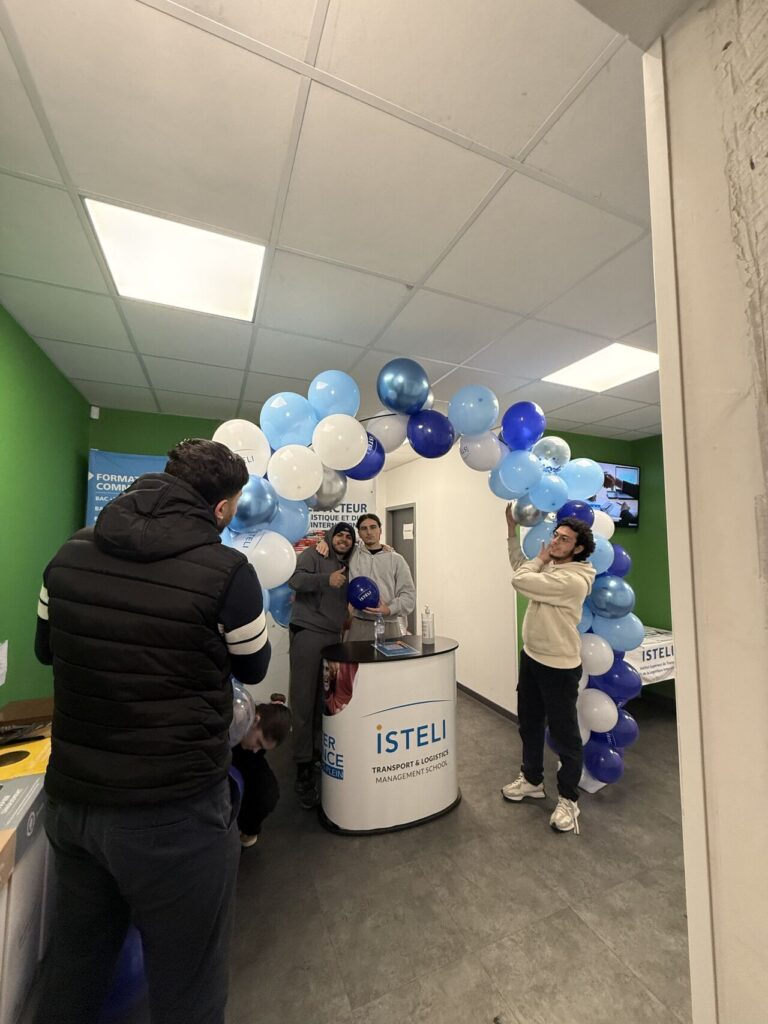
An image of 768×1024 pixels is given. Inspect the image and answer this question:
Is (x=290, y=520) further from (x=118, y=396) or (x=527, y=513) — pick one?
(x=118, y=396)

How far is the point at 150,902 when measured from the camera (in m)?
0.92

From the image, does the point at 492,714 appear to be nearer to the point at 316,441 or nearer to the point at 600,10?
the point at 316,441

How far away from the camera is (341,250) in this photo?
176 centimetres

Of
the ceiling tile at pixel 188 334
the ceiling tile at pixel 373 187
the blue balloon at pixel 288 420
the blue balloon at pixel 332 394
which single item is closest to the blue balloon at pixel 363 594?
the blue balloon at pixel 288 420

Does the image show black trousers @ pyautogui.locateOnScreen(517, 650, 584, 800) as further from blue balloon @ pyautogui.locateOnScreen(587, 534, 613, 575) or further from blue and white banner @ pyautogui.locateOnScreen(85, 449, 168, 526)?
blue and white banner @ pyautogui.locateOnScreen(85, 449, 168, 526)

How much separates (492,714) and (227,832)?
10.9 feet

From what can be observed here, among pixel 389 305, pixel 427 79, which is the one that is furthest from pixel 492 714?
pixel 427 79

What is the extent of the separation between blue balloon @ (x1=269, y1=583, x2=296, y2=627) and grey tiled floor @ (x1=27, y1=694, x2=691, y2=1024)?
3.55ft

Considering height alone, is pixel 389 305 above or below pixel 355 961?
above

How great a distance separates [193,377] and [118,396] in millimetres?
848

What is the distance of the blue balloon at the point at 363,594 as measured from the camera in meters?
2.63

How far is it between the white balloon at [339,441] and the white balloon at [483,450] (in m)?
0.70

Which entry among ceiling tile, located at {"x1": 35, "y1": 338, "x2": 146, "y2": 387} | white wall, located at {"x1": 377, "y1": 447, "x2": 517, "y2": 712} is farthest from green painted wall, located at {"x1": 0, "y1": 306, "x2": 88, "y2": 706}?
white wall, located at {"x1": 377, "y1": 447, "x2": 517, "y2": 712}

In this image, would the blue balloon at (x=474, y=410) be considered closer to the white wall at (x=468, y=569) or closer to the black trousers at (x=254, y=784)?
the white wall at (x=468, y=569)
